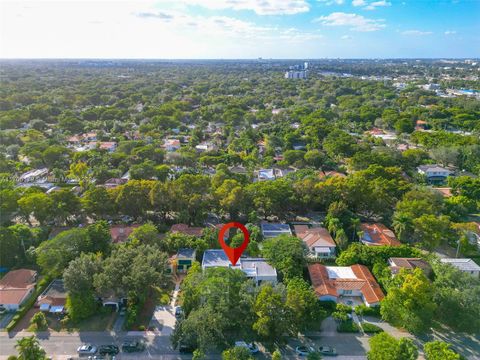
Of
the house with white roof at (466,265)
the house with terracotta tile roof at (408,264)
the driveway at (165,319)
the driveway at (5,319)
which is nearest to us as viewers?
the driveway at (165,319)

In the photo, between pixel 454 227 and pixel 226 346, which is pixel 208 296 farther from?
pixel 454 227

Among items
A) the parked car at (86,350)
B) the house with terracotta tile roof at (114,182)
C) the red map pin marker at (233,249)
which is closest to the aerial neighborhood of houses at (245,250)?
the parked car at (86,350)

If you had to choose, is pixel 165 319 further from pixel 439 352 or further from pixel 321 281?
pixel 439 352

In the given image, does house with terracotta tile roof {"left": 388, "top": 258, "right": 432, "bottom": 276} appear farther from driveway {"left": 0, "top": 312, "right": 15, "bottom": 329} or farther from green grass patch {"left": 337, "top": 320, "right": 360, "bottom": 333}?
driveway {"left": 0, "top": 312, "right": 15, "bottom": 329}

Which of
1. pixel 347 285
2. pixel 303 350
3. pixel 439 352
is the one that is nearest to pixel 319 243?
pixel 347 285

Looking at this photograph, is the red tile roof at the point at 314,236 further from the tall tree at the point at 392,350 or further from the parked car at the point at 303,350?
the tall tree at the point at 392,350
